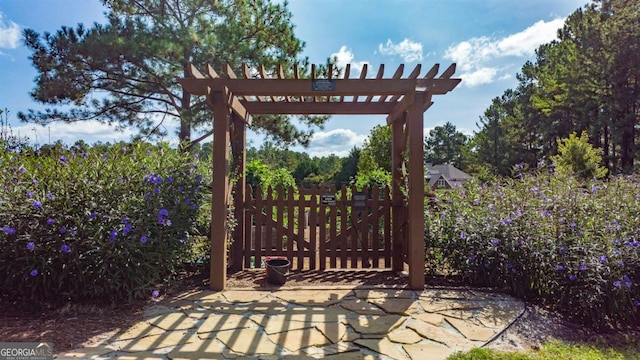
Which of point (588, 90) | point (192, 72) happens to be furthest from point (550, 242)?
point (588, 90)

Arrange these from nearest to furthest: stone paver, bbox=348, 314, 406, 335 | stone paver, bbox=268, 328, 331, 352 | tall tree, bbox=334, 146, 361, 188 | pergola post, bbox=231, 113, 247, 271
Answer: stone paver, bbox=268, 328, 331, 352 < stone paver, bbox=348, 314, 406, 335 < pergola post, bbox=231, 113, 247, 271 < tall tree, bbox=334, 146, 361, 188

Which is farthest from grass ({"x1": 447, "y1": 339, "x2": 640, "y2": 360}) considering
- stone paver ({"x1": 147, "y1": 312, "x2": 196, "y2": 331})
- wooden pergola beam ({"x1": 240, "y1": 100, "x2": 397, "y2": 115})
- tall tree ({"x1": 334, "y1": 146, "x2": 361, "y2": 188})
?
tall tree ({"x1": 334, "y1": 146, "x2": 361, "y2": 188})

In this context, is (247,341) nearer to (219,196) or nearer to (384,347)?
(384,347)

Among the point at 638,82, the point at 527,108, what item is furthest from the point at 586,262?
the point at 527,108

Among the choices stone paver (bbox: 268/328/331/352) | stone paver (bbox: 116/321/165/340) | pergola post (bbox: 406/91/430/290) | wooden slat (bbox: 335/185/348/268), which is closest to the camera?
stone paver (bbox: 268/328/331/352)

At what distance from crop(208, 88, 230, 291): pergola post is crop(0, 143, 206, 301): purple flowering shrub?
31cm

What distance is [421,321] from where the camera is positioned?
2.63 metres

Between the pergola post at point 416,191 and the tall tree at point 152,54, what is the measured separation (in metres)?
4.35

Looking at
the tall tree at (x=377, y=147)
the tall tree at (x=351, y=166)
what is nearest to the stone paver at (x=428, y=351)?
the tall tree at (x=377, y=147)

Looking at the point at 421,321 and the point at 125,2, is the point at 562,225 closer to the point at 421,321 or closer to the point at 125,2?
the point at 421,321

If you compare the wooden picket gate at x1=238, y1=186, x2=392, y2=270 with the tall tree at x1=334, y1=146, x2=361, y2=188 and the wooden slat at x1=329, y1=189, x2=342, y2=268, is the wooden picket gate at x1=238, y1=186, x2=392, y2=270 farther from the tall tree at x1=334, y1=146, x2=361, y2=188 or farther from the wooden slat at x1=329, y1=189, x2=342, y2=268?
the tall tree at x1=334, y1=146, x2=361, y2=188

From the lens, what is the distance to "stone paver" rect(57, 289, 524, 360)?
2.14 m

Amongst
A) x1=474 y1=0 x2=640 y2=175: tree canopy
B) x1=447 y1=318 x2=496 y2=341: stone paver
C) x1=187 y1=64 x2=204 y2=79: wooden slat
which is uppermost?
x1=474 y1=0 x2=640 y2=175: tree canopy

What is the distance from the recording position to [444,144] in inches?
1708
